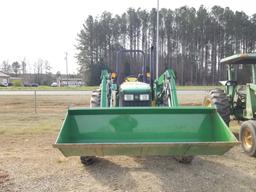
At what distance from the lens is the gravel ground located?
5391mm

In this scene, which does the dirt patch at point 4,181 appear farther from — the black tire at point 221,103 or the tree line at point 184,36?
the tree line at point 184,36

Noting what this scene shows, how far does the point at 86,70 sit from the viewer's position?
205 ft

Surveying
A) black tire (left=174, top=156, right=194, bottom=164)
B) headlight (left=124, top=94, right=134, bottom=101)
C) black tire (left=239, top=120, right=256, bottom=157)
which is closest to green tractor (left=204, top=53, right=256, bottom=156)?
black tire (left=239, top=120, right=256, bottom=157)

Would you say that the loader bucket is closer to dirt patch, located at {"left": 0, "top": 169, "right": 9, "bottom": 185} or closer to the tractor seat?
dirt patch, located at {"left": 0, "top": 169, "right": 9, "bottom": 185}

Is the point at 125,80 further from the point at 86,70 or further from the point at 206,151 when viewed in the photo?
the point at 86,70

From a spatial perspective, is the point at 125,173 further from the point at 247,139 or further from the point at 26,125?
the point at 26,125

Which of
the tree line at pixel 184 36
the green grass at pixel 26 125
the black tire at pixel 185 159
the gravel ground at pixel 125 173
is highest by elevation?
the tree line at pixel 184 36

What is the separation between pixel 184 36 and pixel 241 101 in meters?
57.7

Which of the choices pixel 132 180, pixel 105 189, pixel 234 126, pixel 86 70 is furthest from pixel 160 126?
pixel 86 70

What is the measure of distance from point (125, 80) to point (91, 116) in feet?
→ 9.55

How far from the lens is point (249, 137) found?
749 cm

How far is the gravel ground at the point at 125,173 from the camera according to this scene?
5.39 meters

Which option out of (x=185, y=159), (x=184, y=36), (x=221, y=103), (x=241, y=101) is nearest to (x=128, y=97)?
(x=185, y=159)

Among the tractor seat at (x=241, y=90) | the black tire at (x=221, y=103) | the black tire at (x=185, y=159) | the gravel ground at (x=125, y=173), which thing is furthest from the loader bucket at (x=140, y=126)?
the tractor seat at (x=241, y=90)
